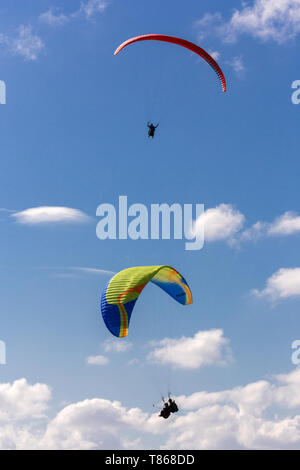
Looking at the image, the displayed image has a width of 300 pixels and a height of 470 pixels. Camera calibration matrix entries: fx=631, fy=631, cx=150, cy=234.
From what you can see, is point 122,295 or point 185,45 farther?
point 185,45

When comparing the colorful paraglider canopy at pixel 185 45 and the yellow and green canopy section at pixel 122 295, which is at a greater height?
the colorful paraglider canopy at pixel 185 45

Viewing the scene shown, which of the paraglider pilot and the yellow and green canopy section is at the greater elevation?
the paraglider pilot

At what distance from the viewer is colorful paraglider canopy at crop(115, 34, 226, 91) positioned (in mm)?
41719

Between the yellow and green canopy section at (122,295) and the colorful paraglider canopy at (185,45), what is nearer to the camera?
the yellow and green canopy section at (122,295)

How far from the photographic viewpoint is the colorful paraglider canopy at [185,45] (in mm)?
41719

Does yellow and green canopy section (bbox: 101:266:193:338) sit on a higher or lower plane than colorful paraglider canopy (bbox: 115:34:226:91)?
lower

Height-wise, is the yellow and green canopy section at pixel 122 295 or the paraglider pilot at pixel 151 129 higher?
the paraglider pilot at pixel 151 129

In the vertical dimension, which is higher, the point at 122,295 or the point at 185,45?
the point at 185,45

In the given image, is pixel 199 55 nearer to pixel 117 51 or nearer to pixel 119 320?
pixel 117 51

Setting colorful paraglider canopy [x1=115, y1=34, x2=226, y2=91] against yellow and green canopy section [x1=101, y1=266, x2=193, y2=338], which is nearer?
yellow and green canopy section [x1=101, y1=266, x2=193, y2=338]

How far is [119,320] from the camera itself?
35.8 meters

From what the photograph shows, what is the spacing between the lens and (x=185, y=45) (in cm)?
4262
